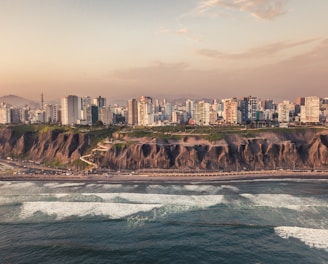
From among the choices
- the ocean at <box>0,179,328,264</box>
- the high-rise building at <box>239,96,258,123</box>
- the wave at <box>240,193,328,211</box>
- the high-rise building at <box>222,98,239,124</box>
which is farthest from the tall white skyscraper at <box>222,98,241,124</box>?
the wave at <box>240,193,328,211</box>

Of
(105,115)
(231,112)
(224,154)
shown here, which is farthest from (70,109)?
(224,154)

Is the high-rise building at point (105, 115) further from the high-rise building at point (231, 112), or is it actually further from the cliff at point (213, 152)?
the cliff at point (213, 152)

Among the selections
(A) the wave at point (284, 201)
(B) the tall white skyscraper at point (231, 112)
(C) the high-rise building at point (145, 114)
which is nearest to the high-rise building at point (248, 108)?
(B) the tall white skyscraper at point (231, 112)

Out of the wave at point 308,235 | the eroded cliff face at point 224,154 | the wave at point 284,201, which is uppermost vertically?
the eroded cliff face at point 224,154

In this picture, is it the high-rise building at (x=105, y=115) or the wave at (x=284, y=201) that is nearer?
the wave at (x=284, y=201)

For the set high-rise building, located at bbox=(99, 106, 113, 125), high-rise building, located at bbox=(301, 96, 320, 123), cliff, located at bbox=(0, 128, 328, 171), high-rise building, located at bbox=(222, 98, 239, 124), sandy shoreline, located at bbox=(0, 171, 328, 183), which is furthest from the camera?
high-rise building, located at bbox=(99, 106, 113, 125)

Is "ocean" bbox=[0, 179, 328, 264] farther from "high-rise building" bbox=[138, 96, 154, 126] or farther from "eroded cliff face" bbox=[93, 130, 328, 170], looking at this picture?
"high-rise building" bbox=[138, 96, 154, 126]

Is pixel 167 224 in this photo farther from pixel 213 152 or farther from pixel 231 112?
pixel 231 112
